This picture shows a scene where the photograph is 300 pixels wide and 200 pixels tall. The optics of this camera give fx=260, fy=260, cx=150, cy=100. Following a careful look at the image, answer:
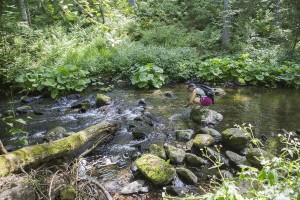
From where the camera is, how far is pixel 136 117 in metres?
7.23

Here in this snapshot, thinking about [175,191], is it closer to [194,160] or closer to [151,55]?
[194,160]

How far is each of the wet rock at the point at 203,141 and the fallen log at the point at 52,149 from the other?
6.40ft

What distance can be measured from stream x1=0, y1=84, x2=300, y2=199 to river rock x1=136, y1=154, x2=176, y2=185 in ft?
0.48

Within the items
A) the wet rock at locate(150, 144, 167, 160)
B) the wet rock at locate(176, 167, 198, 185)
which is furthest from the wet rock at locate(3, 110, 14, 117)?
the wet rock at locate(176, 167, 198, 185)

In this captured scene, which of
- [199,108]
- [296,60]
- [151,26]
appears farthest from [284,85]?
[151,26]

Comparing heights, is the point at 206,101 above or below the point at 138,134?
above

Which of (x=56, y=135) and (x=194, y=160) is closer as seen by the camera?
(x=194, y=160)

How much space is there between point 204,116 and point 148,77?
391 centimetres

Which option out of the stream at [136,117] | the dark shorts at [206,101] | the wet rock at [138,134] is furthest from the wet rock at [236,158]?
the dark shorts at [206,101]

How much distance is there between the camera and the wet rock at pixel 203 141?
5545mm

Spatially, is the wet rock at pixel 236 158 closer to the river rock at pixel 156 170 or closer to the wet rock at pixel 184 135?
the wet rock at pixel 184 135

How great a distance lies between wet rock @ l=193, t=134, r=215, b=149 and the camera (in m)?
5.54

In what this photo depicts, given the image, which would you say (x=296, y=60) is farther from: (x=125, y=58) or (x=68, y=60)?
(x=68, y=60)

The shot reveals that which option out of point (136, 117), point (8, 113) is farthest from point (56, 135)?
point (8, 113)
